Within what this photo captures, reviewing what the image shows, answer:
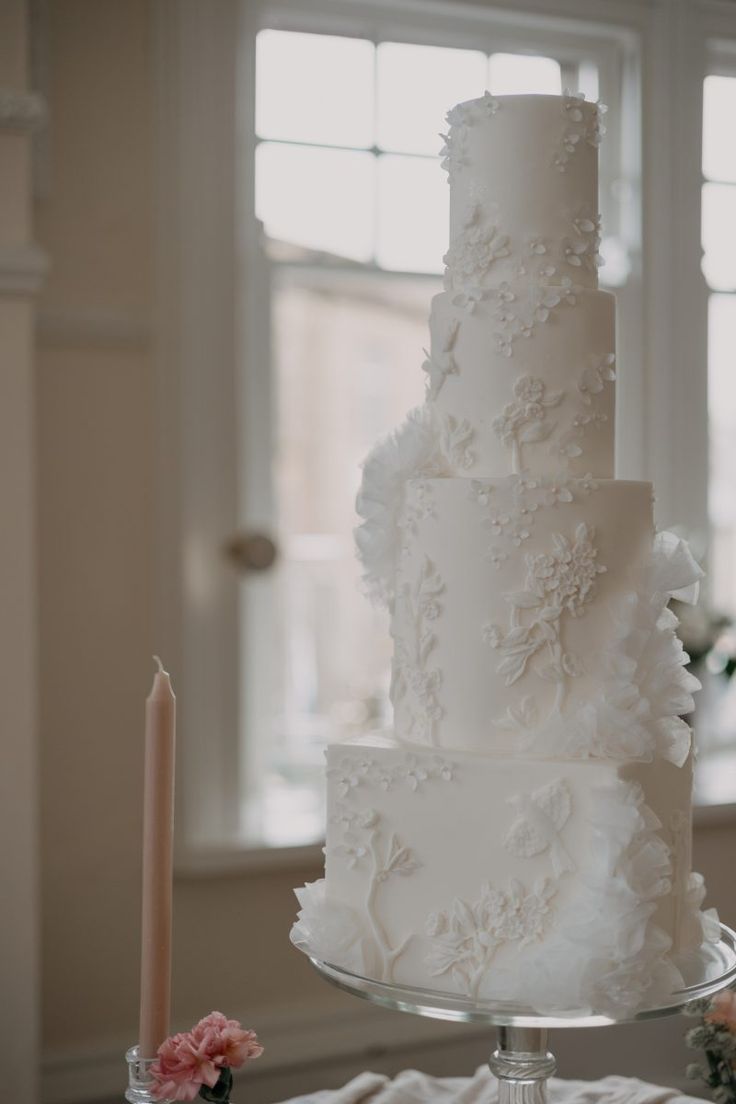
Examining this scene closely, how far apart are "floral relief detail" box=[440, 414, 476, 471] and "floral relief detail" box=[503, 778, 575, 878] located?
38 centimetres

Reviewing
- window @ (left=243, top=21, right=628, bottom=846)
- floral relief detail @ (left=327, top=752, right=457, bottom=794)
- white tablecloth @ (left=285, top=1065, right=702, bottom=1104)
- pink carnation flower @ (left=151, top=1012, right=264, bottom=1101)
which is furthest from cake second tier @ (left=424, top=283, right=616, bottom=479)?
window @ (left=243, top=21, right=628, bottom=846)

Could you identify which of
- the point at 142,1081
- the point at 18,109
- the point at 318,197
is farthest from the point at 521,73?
the point at 142,1081

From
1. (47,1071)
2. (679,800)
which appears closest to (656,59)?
(679,800)

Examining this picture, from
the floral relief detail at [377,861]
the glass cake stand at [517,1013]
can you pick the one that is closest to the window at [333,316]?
the floral relief detail at [377,861]

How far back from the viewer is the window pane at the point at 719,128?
3.49 m

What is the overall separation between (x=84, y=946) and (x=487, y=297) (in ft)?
6.11

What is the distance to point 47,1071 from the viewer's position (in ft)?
8.74

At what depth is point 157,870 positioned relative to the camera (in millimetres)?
1014

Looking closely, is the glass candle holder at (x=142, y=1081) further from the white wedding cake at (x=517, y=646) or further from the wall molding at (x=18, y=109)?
the wall molding at (x=18, y=109)

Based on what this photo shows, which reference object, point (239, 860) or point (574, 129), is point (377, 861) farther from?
point (239, 860)

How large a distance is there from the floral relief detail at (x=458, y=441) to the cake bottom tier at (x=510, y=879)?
1.10ft

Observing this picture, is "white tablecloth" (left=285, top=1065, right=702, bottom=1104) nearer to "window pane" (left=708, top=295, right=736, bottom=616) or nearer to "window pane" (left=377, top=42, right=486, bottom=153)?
"window pane" (left=708, top=295, right=736, bottom=616)

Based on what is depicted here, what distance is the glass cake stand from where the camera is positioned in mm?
1202

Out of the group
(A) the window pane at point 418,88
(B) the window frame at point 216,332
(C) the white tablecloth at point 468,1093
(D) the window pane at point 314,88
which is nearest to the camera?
(C) the white tablecloth at point 468,1093
